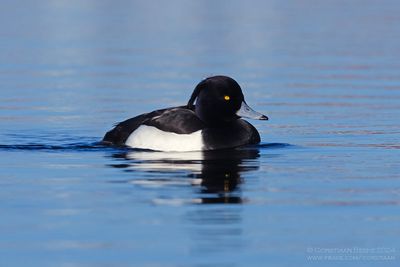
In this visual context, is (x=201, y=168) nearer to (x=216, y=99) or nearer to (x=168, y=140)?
(x=168, y=140)

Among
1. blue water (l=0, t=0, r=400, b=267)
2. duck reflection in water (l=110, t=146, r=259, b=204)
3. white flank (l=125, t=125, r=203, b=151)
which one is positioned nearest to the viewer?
blue water (l=0, t=0, r=400, b=267)

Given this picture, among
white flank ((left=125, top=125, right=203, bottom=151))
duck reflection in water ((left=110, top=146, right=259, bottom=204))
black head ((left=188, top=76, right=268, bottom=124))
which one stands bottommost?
duck reflection in water ((left=110, top=146, right=259, bottom=204))

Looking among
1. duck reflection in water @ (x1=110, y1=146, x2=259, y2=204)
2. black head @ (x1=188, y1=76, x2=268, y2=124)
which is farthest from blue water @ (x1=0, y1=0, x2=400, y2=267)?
black head @ (x1=188, y1=76, x2=268, y2=124)

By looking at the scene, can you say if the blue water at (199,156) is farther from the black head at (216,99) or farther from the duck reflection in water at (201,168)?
the black head at (216,99)

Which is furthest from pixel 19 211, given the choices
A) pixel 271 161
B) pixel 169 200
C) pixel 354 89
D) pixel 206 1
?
pixel 206 1

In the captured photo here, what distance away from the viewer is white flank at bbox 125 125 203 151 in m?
12.7

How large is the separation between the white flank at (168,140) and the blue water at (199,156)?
0.63ft

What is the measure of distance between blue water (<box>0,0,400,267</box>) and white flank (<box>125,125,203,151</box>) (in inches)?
7.5

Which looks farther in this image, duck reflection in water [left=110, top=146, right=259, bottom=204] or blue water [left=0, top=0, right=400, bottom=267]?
duck reflection in water [left=110, top=146, right=259, bottom=204]

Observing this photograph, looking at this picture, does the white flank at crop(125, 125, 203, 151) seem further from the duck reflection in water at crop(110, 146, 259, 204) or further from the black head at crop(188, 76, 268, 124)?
the black head at crop(188, 76, 268, 124)

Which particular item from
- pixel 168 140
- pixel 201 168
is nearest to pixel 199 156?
pixel 168 140

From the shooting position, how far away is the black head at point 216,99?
42.8 ft

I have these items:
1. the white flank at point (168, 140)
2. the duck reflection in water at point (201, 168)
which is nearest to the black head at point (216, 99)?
the white flank at point (168, 140)

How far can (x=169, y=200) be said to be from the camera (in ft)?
31.7
